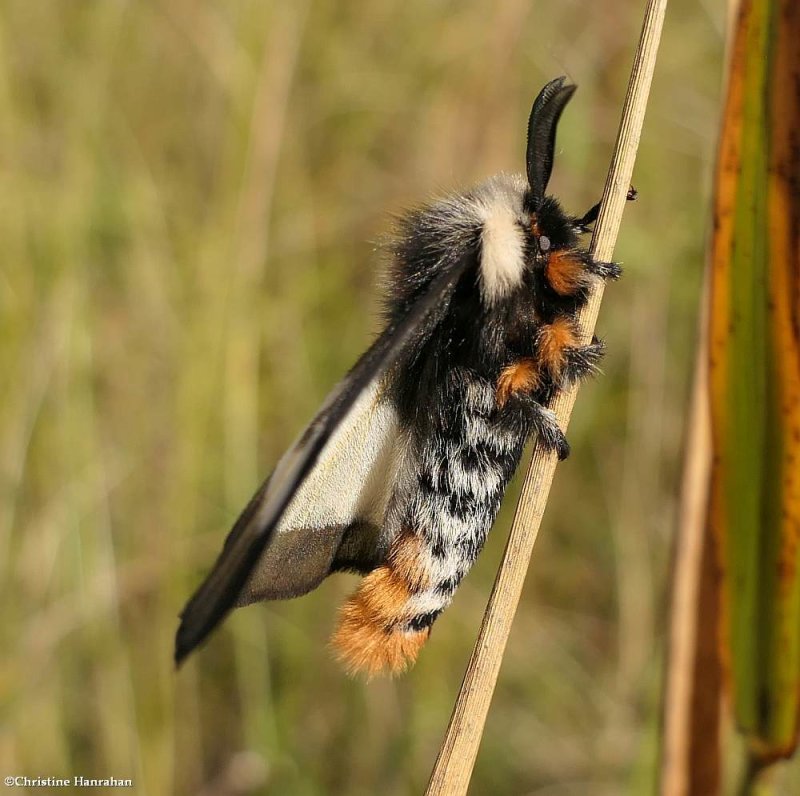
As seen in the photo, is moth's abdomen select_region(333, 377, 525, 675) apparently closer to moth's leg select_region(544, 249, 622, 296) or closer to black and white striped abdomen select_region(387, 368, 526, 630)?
black and white striped abdomen select_region(387, 368, 526, 630)

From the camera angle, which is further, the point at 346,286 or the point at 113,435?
the point at 346,286

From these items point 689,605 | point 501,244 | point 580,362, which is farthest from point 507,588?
point 501,244

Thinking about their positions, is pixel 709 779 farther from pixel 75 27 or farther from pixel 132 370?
pixel 75 27

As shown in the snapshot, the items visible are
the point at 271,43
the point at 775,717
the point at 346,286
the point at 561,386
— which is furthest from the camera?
the point at 346,286

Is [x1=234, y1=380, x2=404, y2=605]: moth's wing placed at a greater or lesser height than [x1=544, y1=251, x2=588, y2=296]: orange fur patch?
lesser

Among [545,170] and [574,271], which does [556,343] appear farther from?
[545,170]

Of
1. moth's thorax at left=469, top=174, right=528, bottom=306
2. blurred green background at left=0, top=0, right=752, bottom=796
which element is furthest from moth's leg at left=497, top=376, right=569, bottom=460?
blurred green background at left=0, top=0, right=752, bottom=796

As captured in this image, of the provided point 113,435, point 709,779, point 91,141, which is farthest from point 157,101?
point 709,779
